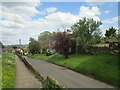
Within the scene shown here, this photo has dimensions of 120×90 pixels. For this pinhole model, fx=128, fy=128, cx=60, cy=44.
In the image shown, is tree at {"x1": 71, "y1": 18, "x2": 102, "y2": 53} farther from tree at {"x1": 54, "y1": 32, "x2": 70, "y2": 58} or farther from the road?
the road

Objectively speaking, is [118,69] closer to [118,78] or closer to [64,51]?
[118,78]

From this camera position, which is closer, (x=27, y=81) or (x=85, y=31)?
(x=27, y=81)

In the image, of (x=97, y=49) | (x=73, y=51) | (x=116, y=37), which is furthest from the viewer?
(x=73, y=51)

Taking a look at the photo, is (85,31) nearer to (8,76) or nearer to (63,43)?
(63,43)

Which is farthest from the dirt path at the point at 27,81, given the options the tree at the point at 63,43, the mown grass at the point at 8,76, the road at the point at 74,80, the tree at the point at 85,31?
the tree at the point at 85,31

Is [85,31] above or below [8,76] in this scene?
above

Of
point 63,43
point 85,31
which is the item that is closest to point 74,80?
point 63,43

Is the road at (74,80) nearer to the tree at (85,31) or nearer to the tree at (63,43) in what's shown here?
the tree at (63,43)

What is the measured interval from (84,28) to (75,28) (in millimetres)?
2442

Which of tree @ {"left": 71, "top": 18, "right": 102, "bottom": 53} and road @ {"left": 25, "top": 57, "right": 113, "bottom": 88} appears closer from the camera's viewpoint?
road @ {"left": 25, "top": 57, "right": 113, "bottom": 88}

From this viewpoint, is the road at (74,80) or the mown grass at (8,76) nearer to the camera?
the mown grass at (8,76)

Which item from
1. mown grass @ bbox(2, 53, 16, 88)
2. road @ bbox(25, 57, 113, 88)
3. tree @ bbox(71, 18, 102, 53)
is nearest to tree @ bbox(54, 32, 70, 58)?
tree @ bbox(71, 18, 102, 53)

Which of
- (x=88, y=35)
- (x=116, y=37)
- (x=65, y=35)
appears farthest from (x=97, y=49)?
(x=116, y=37)

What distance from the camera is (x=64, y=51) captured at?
91.9 feet
